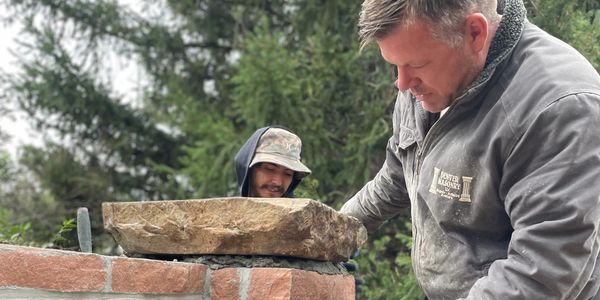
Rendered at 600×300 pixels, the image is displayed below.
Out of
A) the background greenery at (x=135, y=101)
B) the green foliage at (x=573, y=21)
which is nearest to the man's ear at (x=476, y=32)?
the green foliage at (x=573, y=21)

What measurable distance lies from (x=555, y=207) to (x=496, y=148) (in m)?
0.24

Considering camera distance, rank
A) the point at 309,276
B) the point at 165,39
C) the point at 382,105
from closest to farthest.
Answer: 1. the point at 309,276
2. the point at 382,105
3. the point at 165,39

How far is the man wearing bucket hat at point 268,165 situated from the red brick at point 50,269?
164cm

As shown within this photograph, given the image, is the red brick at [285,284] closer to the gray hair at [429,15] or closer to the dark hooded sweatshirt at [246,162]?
the gray hair at [429,15]

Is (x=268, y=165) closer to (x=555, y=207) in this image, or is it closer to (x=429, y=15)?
(x=429, y=15)

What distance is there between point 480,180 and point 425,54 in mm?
353

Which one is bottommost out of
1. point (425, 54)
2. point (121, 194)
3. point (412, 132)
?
point (121, 194)

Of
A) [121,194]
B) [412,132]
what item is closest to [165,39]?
[121,194]

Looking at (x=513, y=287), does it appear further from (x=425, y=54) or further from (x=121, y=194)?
(x=121, y=194)

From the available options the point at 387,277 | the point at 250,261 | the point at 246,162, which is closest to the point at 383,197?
the point at 250,261

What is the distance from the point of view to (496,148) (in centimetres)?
199

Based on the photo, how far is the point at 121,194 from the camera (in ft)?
32.6

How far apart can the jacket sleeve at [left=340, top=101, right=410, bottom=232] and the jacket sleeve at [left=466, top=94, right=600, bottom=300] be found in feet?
2.60

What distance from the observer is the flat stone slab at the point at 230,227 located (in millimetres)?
2223
